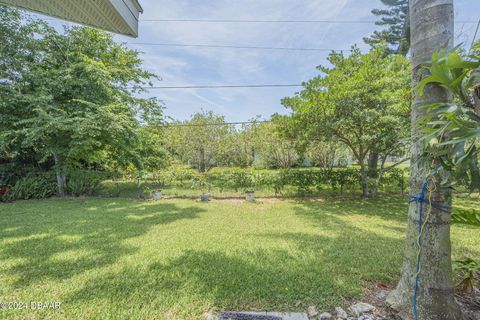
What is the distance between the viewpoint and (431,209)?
1739 mm

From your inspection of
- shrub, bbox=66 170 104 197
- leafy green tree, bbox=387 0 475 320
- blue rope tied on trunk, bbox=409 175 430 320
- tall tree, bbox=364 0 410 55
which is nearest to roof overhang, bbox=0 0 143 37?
leafy green tree, bbox=387 0 475 320

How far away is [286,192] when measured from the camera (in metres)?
9.09

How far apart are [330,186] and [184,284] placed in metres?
8.29

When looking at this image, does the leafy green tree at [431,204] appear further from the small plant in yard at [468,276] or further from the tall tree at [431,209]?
the small plant in yard at [468,276]

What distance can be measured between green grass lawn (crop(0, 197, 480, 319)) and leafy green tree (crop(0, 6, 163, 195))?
3212 millimetres

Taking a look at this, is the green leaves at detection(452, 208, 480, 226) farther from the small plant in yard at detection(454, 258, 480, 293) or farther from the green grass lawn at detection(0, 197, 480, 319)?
the green grass lawn at detection(0, 197, 480, 319)

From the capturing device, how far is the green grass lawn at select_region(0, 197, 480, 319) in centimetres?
211

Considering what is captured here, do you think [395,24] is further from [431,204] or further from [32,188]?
[32,188]

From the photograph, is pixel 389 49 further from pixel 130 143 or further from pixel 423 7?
pixel 130 143

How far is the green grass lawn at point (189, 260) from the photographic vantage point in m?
2.11

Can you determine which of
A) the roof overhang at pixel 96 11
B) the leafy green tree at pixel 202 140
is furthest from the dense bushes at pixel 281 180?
the roof overhang at pixel 96 11

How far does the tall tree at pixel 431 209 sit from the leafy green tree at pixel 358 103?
195 inches

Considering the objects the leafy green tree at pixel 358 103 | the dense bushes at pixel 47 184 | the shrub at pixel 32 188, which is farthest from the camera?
the dense bushes at pixel 47 184

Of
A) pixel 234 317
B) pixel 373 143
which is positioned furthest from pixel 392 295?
pixel 373 143
